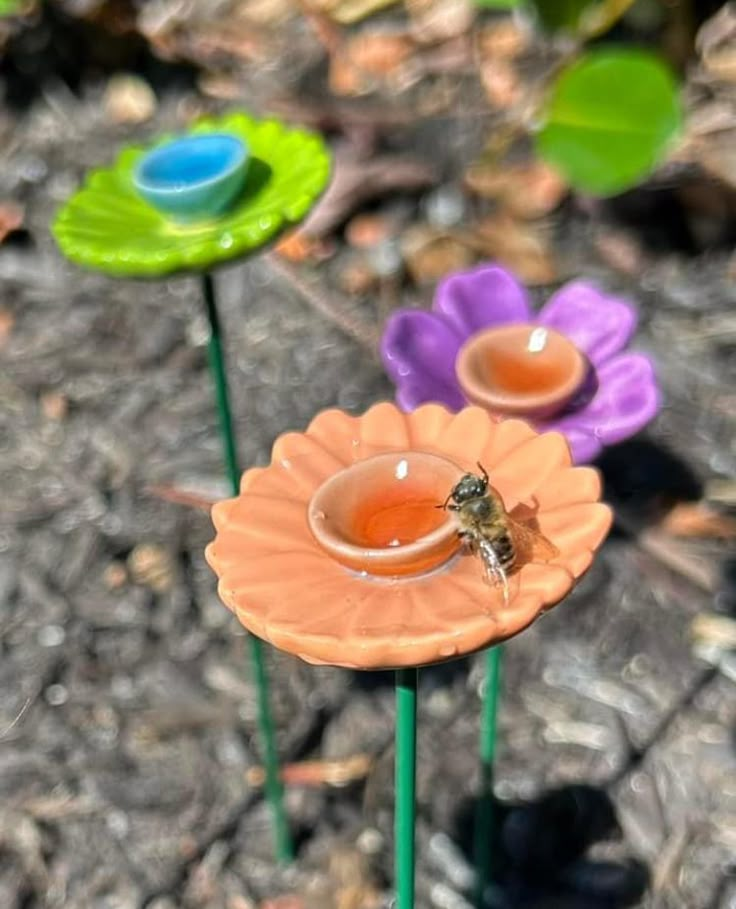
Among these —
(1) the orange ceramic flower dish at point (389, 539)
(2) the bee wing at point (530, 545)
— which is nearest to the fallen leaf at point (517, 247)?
(1) the orange ceramic flower dish at point (389, 539)

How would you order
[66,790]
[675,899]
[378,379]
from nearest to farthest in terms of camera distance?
[675,899] → [66,790] → [378,379]

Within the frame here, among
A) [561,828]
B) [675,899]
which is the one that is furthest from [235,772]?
[675,899]

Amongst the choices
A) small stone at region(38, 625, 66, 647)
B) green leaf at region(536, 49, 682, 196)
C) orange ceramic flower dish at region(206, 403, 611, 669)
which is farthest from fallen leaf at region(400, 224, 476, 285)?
orange ceramic flower dish at region(206, 403, 611, 669)

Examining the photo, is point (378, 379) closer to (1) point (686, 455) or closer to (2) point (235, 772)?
(1) point (686, 455)

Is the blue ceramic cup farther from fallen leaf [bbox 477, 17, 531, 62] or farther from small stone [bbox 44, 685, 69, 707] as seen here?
fallen leaf [bbox 477, 17, 531, 62]

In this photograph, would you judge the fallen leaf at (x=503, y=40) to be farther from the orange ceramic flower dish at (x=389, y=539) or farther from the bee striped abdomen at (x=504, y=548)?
the bee striped abdomen at (x=504, y=548)

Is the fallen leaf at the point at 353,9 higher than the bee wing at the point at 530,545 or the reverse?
the reverse
